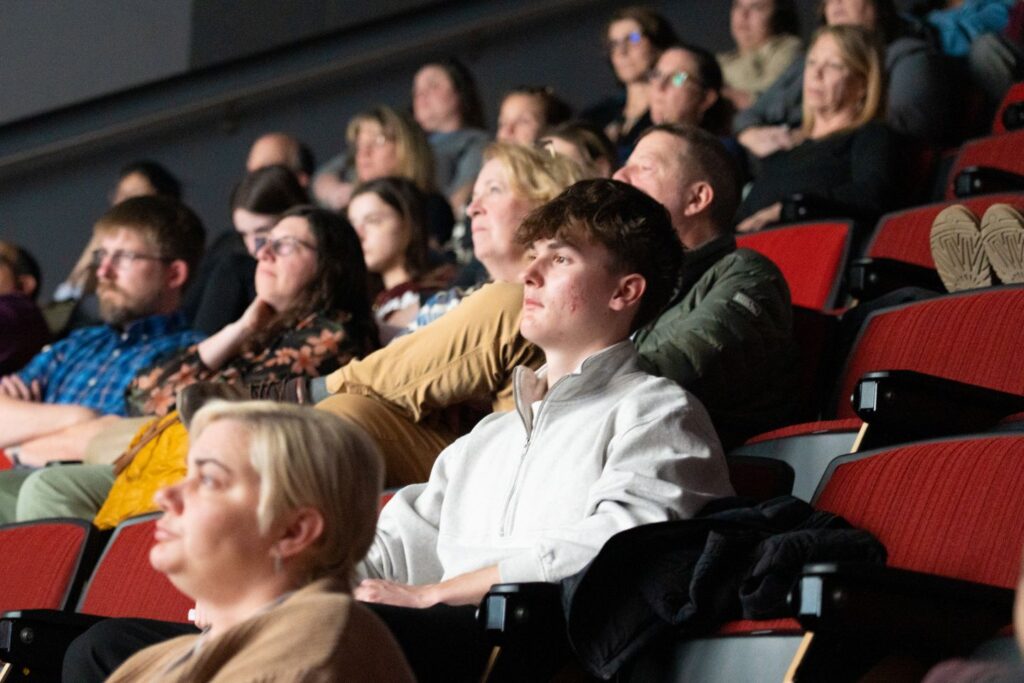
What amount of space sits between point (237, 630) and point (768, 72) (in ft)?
12.9

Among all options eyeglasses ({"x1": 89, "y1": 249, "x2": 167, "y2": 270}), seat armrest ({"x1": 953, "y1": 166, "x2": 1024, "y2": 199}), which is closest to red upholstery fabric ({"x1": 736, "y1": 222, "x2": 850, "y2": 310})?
seat armrest ({"x1": 953, "y1": 166, "x2": 1024, "y2": 199})

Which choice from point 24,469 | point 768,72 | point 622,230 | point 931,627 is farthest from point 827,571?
point 768,72

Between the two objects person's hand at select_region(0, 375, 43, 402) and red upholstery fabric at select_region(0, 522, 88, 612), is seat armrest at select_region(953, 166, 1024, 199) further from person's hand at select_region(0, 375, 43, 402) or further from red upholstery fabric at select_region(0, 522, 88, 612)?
person's hand at select_region(0, 375, 43, 402)

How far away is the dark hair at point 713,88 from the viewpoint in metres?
4.08

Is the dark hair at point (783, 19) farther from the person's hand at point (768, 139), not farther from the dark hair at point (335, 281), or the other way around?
the dark hair at point (335, 281)

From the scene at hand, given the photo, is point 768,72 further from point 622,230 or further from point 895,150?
point 622,230

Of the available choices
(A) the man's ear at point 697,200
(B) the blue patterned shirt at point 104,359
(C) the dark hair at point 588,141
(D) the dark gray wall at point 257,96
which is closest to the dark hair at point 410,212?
(C) the dark hair at point 588,141

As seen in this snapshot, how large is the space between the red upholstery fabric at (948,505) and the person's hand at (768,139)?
271cm

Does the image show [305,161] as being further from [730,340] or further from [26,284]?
[730,340]

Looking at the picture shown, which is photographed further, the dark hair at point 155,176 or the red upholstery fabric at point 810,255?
the dark hair at point 155,176

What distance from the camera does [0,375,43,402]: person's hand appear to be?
327 centimetres

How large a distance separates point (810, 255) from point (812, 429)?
1.01 m

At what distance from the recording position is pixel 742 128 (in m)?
4.68

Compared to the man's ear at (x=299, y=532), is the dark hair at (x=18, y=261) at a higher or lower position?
higher
